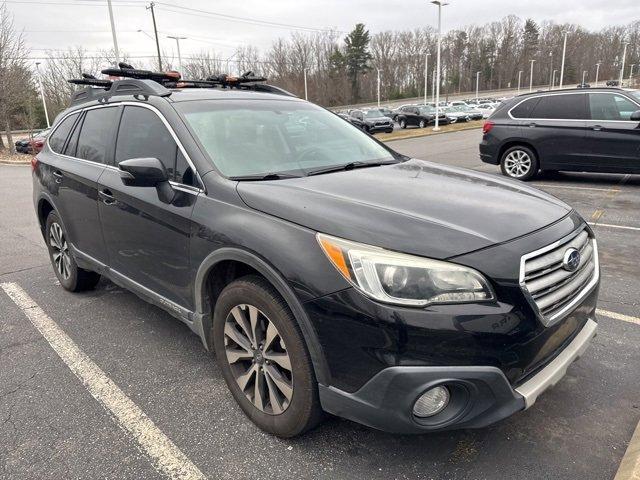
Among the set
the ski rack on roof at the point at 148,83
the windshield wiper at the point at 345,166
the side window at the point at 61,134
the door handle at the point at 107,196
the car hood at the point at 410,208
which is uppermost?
the ski rack on roof at the point at 148,83

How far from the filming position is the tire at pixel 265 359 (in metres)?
2.24

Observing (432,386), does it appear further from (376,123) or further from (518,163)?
(376,123)

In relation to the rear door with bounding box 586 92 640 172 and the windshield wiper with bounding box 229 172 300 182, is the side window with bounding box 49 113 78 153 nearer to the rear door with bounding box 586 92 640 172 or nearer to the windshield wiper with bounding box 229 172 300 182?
the windshield wiper with bounding box 229 172 300 182

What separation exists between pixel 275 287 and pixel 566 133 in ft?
28.0

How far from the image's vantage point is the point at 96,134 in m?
3.96

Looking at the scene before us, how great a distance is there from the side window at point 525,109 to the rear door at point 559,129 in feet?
0.13

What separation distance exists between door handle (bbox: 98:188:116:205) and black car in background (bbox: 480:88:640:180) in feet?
27.1

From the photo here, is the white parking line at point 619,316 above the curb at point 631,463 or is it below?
below

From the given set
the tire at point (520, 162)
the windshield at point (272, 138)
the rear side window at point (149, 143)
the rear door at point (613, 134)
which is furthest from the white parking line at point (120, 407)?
the rear door at point (613, 134)

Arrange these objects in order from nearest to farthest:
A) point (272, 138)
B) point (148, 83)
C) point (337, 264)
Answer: point (337, 264) → point (272, 138) → point (148, 83)

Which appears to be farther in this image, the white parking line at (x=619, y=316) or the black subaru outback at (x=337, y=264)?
the white parking line at (x=619, y=316)

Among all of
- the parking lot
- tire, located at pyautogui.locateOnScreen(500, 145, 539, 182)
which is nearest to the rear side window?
the parking lot

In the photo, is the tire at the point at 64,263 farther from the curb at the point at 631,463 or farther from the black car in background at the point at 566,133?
the black car in background at the point at 566,133

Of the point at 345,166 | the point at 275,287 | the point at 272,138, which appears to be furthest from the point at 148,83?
the point at 275,287
